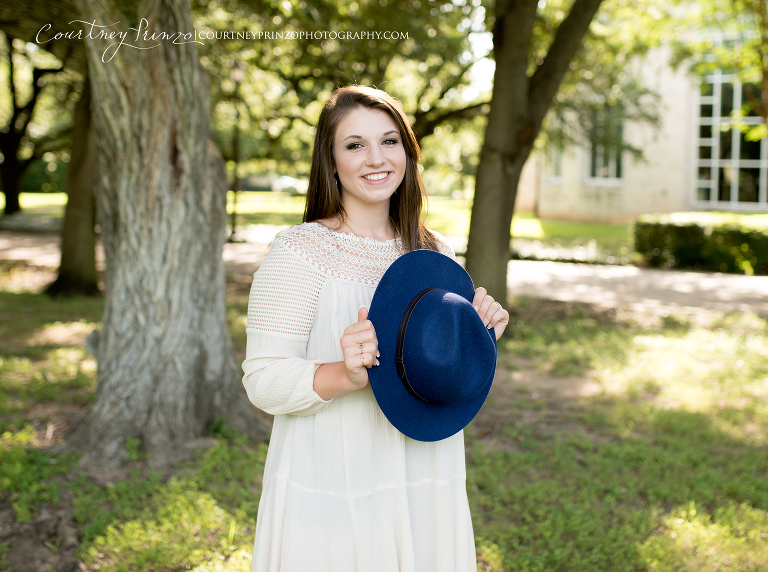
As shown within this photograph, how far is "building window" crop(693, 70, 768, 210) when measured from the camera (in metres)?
21.6

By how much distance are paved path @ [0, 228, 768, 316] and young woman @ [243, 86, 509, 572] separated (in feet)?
28.6

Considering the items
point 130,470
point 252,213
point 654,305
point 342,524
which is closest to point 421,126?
point 654,305

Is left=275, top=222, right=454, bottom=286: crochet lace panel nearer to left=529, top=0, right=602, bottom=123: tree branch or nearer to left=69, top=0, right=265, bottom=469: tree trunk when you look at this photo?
left=69, top=0, right=265, bottom=469: tree trunk

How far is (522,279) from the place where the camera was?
40.5 ft

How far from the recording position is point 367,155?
176 cm

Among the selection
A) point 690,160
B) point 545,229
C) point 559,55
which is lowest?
point 545,229

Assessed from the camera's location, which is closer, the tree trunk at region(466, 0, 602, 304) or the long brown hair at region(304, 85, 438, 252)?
the long brown hair at region(304, 85, 438, 252)

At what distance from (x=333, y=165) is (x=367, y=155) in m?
0.13

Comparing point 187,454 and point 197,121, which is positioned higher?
point 197,121

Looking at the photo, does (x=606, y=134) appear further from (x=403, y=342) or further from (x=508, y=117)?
(x=403, y=342)

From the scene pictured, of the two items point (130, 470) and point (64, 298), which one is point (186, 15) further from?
point (64, 298)

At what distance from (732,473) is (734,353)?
3.34m

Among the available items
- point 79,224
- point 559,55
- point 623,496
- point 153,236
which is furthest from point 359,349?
point 79,224

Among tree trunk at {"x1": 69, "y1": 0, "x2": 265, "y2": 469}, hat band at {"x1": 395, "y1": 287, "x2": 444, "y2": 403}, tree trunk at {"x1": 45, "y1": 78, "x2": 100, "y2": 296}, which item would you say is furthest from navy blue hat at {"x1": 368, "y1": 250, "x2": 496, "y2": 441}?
tree trunk at {"x1": 45, "y1": 78, "x2": 100, "y2": 296}
